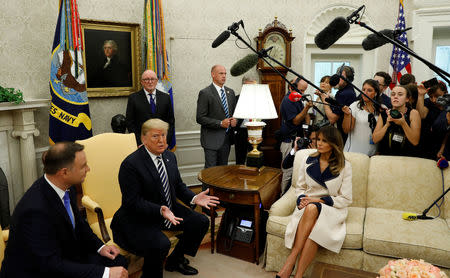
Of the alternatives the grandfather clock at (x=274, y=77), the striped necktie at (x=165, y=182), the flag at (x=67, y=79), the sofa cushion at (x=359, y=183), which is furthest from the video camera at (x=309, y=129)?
the flag at (x=67, y=79)

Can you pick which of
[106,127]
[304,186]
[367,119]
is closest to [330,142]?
[304,186]

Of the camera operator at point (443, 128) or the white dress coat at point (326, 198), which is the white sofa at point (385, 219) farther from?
the camera operator at point (443, 128)

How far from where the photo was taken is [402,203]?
2.97 meters

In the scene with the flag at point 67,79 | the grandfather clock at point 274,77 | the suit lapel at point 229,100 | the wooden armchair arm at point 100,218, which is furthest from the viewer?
the grandfather clock at point 274,77

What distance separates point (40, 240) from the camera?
1.70 m

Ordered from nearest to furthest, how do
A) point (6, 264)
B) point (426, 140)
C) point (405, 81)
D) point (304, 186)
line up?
1. point (6, 264)
2. point (304, 186)
3. point (426, 140)
4. point (405, 81)

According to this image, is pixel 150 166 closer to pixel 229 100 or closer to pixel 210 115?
pixel 210 115

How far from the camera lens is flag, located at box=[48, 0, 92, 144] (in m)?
3.70

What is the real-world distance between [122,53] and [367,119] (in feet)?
9.73

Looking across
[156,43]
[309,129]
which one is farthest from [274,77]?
[309,129]

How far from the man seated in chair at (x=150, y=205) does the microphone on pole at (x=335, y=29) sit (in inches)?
45.8

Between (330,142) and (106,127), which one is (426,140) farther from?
(106,127)

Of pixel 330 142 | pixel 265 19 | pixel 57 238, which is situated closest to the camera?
pixel 57 238

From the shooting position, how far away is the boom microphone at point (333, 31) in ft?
6.34
